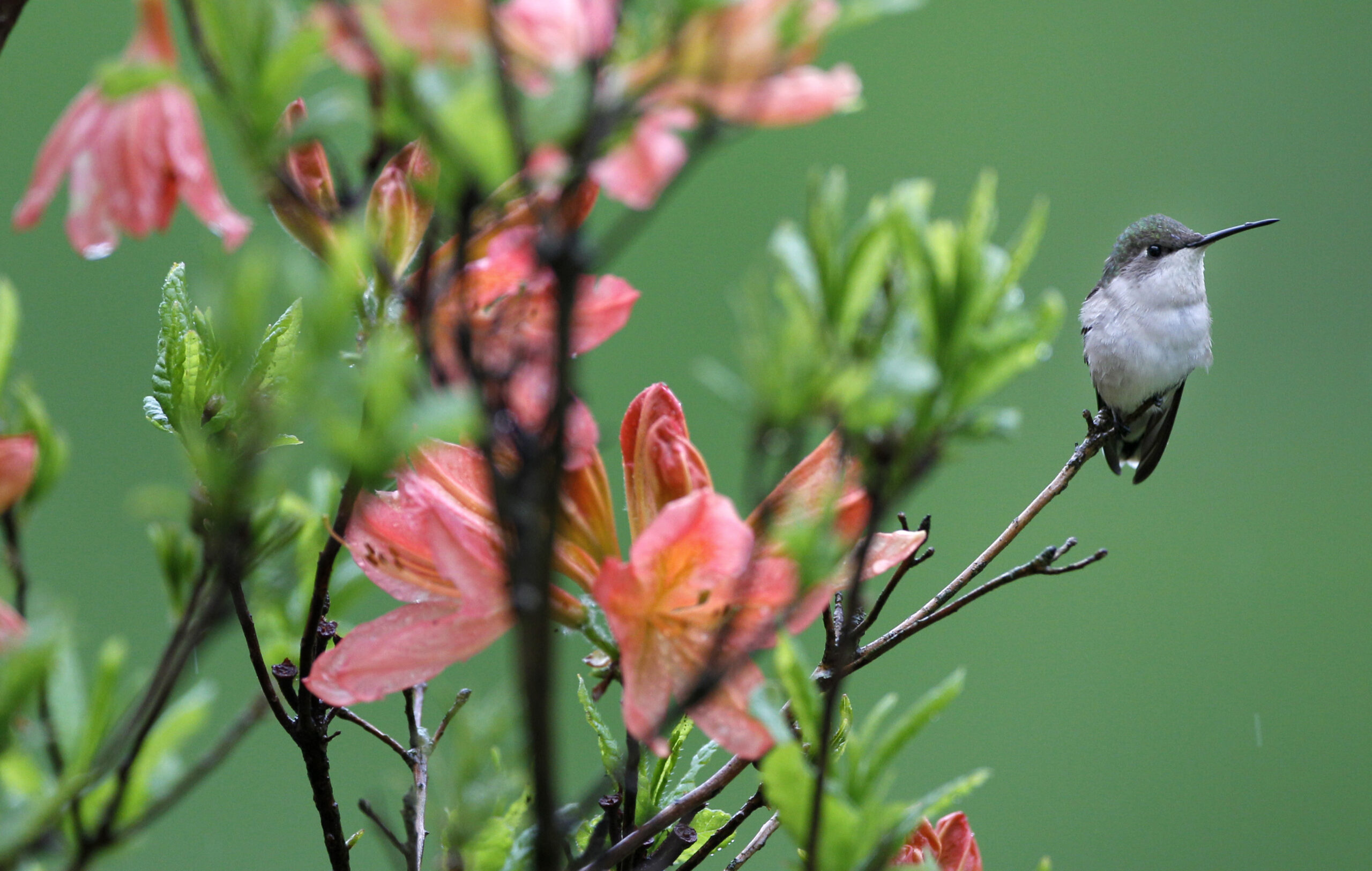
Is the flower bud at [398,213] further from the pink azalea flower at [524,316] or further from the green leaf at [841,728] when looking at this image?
the green leaf at [841,728]

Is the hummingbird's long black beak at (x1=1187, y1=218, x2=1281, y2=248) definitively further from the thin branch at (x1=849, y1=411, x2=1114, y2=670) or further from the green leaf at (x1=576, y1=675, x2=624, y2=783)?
the green leaf at (x1=576, y1=675, x2=624, y2=783)

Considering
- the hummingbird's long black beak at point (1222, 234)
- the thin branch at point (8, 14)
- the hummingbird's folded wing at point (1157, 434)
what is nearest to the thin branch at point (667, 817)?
the thin branch at point (8, 14)

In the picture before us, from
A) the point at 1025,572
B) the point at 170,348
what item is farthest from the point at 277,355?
the point at 1025,572

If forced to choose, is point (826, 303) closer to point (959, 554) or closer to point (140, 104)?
point (140, 104)

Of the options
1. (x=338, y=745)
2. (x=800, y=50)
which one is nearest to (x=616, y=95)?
(x=800, y=50)

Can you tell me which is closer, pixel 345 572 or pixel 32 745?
pixel 32 745

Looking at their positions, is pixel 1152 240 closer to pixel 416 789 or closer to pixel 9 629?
pixel 416 789

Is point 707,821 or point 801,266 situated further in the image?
point 707,821
